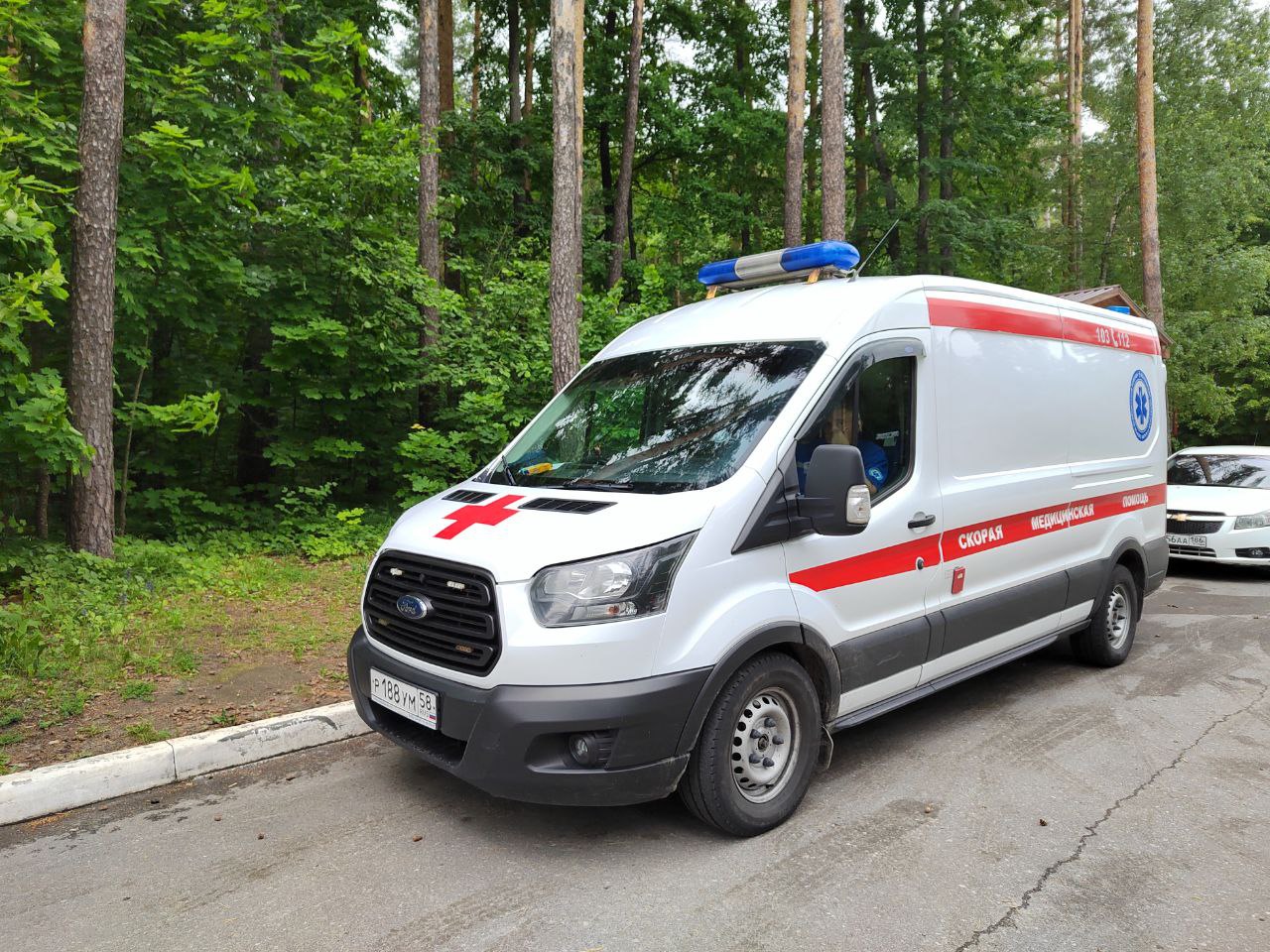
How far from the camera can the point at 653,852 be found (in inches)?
134

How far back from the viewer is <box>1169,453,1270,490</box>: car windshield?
10.4 meters

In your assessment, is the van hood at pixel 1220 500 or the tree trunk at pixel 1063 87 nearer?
the van hood at pixel 1220 500

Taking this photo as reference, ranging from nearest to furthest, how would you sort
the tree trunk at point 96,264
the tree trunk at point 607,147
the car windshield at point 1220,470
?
the tree trunk at point 96,264 → the car windshield at point 1220,470 → the tree trunk at point 607,147

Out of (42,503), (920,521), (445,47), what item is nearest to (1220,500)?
(920,521)

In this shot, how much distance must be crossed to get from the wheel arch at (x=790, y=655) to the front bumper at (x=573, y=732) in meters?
0.05

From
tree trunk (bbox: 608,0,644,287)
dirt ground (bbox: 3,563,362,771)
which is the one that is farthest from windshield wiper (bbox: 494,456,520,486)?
tree trunk (bbox: 608,0,644,287)

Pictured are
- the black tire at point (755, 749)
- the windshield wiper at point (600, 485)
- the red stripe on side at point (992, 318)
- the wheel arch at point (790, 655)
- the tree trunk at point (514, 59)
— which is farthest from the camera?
the tree trunk at point (514, 59)

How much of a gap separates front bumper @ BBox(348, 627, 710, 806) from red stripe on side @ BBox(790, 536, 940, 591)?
76cm

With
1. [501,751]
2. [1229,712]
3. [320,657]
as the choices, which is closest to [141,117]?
[320,657]

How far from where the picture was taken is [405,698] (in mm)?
3572

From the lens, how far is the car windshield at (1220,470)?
34.2 feet

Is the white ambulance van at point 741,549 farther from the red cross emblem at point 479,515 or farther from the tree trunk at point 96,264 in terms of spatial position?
the tree trunk at point 96,264

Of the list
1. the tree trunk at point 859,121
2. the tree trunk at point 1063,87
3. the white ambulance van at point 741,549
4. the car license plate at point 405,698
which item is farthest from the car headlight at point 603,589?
the tree trunk at point 1063,87

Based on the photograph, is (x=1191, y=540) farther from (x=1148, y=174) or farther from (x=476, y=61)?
(x=476, y=61)
